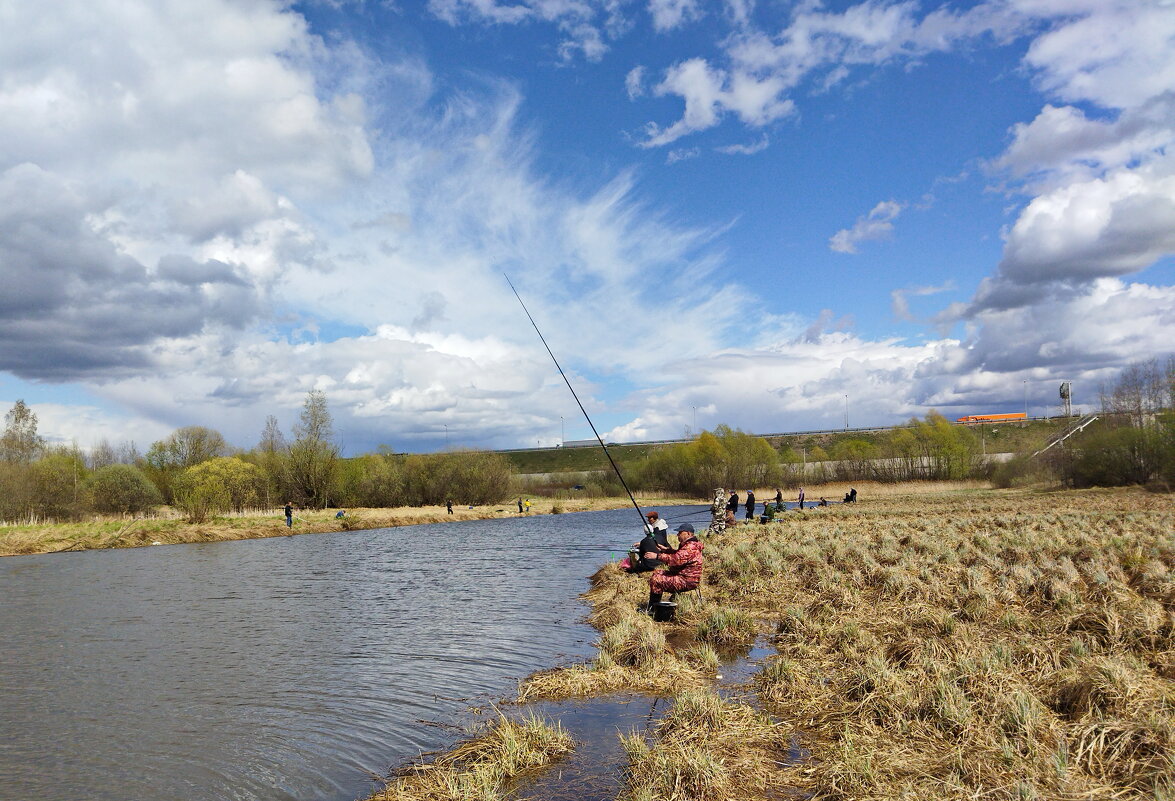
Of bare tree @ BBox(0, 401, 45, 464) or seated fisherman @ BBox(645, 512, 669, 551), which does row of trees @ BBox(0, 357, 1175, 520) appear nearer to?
bare tree @ BBox(0, 401, 45, 464)

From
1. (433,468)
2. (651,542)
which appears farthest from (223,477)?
(651,542)

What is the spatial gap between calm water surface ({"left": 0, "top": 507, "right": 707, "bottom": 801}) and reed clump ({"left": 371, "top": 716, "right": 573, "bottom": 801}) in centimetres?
53

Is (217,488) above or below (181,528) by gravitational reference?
above

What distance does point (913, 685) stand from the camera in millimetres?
7211

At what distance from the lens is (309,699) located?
9852 mm

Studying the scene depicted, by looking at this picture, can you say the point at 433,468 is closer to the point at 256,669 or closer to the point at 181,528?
the point at 181,528

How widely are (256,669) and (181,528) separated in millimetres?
38075

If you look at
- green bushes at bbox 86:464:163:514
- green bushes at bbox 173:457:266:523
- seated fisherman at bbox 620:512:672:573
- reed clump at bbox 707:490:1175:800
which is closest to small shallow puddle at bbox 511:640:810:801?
reed clump at bbox 707:490:1175:800

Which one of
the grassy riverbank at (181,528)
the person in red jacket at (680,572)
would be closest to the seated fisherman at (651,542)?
the person in red jacket at (680,572)

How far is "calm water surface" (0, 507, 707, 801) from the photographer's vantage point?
24.5ft

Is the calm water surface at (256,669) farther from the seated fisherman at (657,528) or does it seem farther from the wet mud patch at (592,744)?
the seated fisherman at (657,528)

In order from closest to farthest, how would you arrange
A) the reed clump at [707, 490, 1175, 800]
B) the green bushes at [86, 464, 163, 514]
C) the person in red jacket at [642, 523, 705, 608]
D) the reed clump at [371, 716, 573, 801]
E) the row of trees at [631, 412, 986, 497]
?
the reed clump at [707, 490, 1175, 800] → the reed clump at [371, 716, 573, 801] → the person in red jacket at [642, 523, 705, 608] → the green bushes at [86, 464, 163, 514] → the row of trees at [631, 412, 986, 497]

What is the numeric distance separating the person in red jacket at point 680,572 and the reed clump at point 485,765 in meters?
6.11

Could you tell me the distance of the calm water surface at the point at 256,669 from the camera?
7.46m
